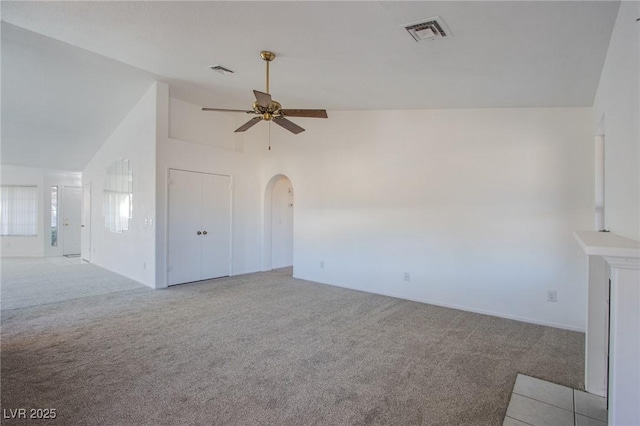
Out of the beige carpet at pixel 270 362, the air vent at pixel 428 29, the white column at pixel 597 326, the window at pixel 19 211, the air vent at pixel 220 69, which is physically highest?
the air vent at pixel 220 69

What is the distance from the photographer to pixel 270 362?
287 cm

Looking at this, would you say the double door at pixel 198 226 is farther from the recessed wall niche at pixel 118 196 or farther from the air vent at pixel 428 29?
the air vent at pixel 428 29

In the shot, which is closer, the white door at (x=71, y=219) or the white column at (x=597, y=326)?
the white column at (x=597, y=326)

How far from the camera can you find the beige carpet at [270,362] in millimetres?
2186

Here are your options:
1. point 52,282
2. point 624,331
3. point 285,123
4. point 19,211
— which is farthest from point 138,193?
point 19,211

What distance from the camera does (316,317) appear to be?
410cm

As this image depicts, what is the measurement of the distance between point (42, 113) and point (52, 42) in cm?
262

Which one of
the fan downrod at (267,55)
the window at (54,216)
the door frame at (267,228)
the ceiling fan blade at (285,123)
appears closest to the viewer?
the fan downrod at (267,55)

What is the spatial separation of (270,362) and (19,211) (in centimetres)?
1099

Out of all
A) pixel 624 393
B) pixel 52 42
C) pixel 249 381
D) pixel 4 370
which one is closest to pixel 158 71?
pixel 52 42

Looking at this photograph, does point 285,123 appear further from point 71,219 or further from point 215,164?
point 71,219

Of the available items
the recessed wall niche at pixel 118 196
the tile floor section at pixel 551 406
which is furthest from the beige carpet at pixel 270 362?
the recessed wall niche at pixel 118 196

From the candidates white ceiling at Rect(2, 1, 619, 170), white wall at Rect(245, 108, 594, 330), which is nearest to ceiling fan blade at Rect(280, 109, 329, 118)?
white ceiling at Rect(2, 1, 619, 170)

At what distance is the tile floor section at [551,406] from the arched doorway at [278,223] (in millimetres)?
5489
